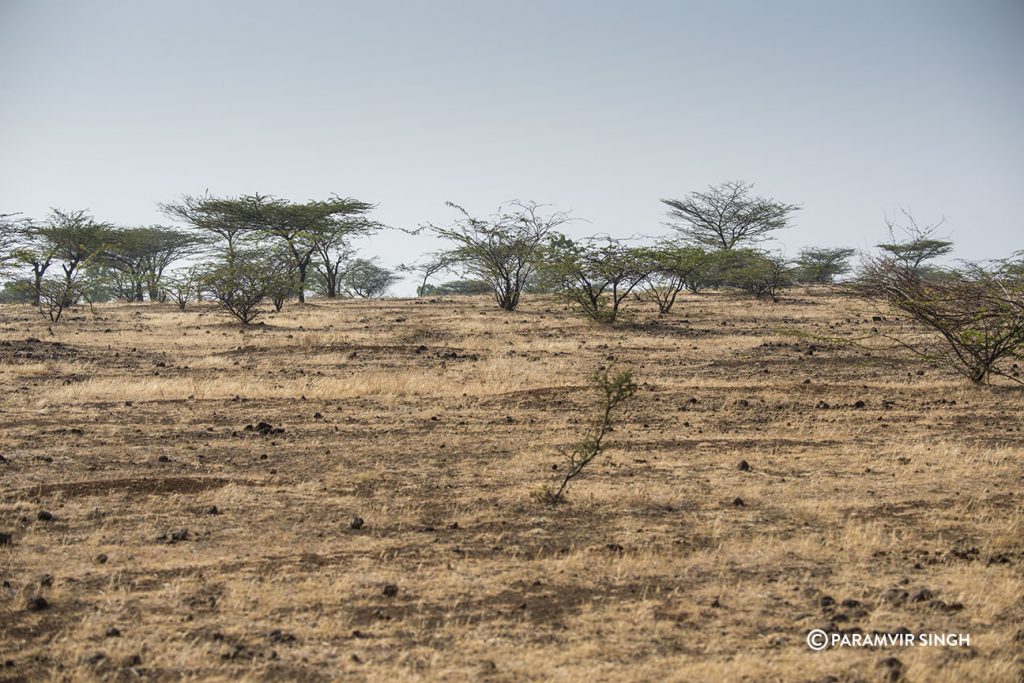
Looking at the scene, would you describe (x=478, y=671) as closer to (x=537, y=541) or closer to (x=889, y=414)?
(x=537, y=541)

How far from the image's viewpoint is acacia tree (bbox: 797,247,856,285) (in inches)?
1781

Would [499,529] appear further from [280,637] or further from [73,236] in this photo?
[73,236]

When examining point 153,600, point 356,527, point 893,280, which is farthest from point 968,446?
point 153,600

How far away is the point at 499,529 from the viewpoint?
21.4 ft

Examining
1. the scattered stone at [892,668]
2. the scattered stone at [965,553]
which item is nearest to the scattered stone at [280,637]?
the scattered stone at [892,668]

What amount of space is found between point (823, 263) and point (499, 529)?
4479cm

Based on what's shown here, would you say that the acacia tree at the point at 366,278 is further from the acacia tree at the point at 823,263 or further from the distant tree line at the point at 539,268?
the acacia tree at the point at 823,263

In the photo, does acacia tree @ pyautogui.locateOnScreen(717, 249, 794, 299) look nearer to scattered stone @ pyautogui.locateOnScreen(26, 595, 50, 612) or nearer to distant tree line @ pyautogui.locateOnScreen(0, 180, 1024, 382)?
distant tree line @ pyautogui.locateOnScreen(0, 180, 1024, 382)

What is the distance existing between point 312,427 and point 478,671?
630 cm

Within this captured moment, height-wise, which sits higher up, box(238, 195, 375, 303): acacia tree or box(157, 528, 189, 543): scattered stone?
box(238, 195, 375, 303): acacia tree

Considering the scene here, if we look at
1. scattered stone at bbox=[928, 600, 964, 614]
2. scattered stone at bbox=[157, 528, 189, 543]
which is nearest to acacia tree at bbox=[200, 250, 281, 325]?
scattered stone at bbox=[157, 528, 189, 543]

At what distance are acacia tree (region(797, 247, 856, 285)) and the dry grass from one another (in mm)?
33300

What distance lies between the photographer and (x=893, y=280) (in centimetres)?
1099

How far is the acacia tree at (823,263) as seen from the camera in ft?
148
